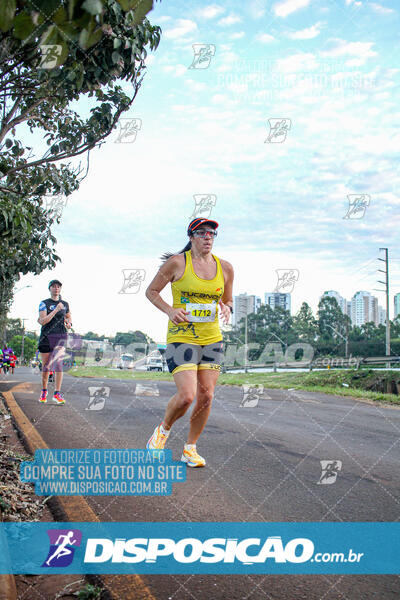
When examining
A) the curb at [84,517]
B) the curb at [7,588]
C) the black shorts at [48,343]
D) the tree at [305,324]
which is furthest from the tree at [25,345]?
the curb at [7,588]

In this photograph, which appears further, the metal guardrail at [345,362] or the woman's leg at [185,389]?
the metal guardrail at [345,362]

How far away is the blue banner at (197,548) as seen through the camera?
246cm

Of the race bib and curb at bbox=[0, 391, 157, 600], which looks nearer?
curb at bbox=[0, 391, 157, 600]

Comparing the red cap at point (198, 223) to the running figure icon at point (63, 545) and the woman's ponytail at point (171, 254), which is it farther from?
the running figure icon at point (63, 545)

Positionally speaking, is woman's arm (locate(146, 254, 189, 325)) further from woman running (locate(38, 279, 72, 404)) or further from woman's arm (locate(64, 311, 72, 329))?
woman's arm (locate(64, 311, 72, 329))

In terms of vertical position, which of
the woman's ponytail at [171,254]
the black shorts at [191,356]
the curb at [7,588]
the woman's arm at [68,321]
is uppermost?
the woman's ponytail at [171,254]

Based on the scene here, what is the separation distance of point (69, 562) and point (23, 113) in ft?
20.4

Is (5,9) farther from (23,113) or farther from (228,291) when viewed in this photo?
(23,113)

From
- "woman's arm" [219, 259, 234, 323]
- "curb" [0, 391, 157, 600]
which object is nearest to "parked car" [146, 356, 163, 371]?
"curb" [0, 391, 157, 600]

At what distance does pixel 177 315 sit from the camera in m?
3.91

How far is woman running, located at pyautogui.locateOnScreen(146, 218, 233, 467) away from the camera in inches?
158

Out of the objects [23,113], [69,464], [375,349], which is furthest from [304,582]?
[375,349]

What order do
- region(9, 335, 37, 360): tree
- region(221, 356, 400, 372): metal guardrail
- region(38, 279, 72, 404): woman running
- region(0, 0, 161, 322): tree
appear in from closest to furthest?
region(0, 0, 161, 322): tree → region(38, 279, 72, 404): woman running → region(221, 356, 400, 372): metal guardrail → region(9, 335, 37, 360): tree

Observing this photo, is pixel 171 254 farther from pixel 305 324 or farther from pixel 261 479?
pixel 305 324
